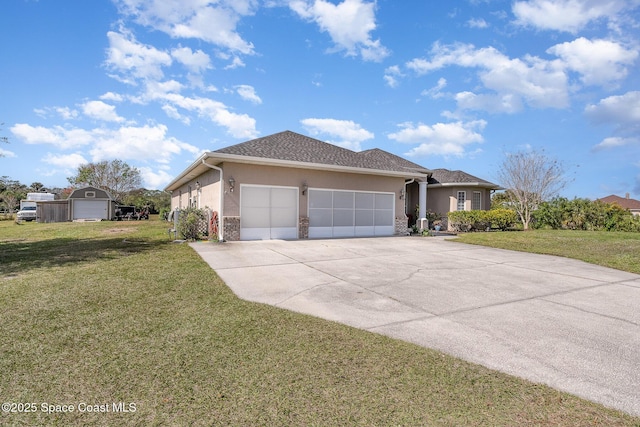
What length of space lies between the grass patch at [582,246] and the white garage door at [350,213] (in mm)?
3711

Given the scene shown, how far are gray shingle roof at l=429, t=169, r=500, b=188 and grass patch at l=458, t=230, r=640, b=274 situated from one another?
6.01 meters

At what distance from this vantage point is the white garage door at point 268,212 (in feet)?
41.0

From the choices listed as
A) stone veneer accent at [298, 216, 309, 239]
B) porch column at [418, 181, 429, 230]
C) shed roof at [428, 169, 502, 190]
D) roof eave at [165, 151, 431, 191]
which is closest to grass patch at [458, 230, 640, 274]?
porch column at [418, 181, 429, 230]

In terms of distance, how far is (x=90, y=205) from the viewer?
27.8m

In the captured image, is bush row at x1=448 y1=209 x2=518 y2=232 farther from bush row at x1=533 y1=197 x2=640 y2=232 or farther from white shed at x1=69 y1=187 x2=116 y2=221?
white shed at x1=69 y1=187 x2=116 y2=221

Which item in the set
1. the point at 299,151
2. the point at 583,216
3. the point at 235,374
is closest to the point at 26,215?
the point at 299,151

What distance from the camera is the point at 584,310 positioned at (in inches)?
187

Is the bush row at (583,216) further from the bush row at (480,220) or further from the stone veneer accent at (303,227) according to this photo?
the stone veneer accent at (303,227)

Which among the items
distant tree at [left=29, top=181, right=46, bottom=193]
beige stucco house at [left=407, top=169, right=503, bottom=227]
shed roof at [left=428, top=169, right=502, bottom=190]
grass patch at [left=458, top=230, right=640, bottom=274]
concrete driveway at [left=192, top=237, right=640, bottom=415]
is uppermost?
distant tree at [left=29, top=181, right=46, bottom=193]

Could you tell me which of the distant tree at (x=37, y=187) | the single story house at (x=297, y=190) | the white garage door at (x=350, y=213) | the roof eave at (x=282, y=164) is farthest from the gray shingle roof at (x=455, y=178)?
the distant tree at (x=37, y=187)

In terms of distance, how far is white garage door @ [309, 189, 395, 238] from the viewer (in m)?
13.9

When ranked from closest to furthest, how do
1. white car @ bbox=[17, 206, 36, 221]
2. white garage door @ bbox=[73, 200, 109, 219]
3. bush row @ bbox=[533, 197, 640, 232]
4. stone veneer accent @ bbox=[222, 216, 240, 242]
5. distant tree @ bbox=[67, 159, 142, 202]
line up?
stone veneer accent @ bbox=[222, 216, 240, 242] < bush row @ bbox=[533, 197, 640, 232] < white garage door @ bbox=[73, 200, 109, 219] < white car @ bbox=[17, 206, 36, 221] < distant tree @ bbox=[67, 159, 142, 202]

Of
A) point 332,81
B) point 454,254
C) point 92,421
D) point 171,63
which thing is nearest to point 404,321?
point 92,421

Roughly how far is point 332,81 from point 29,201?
110 ft
